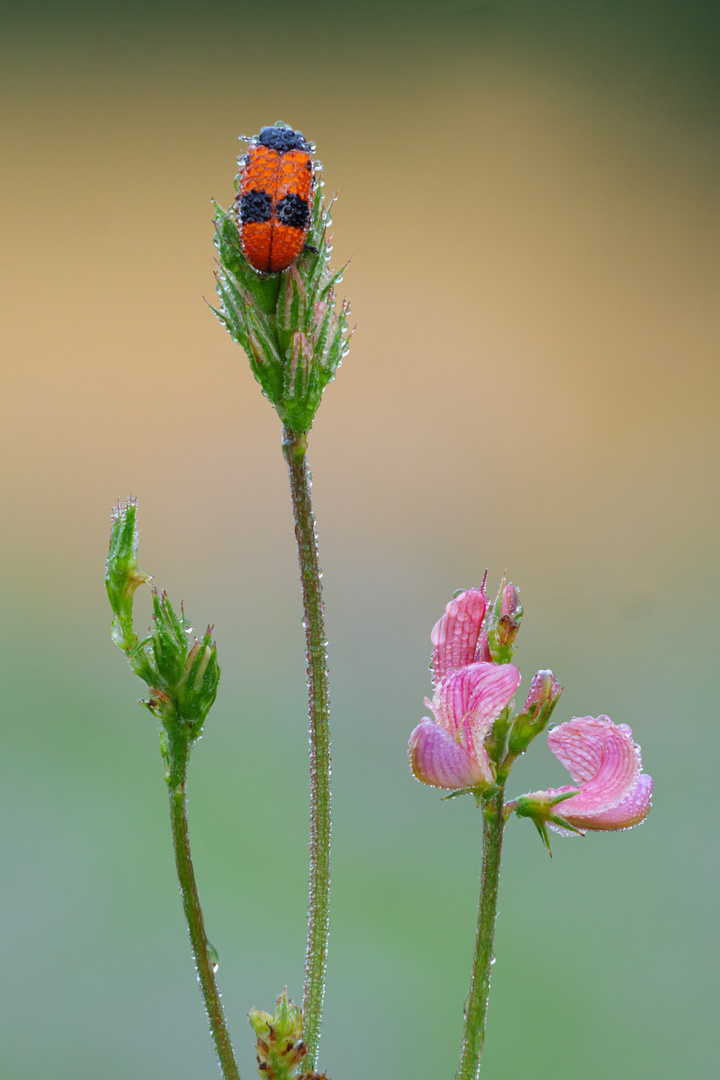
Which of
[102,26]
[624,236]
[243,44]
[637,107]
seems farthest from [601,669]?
[102,26]

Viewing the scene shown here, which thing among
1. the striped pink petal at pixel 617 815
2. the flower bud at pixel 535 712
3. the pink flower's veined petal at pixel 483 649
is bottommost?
the striped pink petal at pixel 617 815

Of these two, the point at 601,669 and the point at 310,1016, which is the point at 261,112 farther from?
the point at 310,1016

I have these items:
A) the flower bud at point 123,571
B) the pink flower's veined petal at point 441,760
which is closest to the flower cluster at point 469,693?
the pink flower's veined petal at point 441,760

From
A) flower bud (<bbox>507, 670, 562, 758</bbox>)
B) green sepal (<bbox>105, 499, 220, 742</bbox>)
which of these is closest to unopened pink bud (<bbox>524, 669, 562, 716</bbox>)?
flower bud (<bbox>507, 670, 562, 758</bbox>)

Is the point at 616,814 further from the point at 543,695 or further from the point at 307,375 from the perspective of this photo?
the point at 307,375

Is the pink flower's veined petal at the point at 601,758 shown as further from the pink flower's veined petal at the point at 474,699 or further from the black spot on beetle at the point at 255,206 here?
the black spot on beetle at the point at 255,206

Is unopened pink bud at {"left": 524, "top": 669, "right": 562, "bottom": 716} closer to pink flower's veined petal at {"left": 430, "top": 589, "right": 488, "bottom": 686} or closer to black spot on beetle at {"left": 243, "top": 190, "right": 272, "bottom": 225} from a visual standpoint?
pink flower's veined petal at {"left": 430, "top": 589, "right": 488, "bottom": 686}
